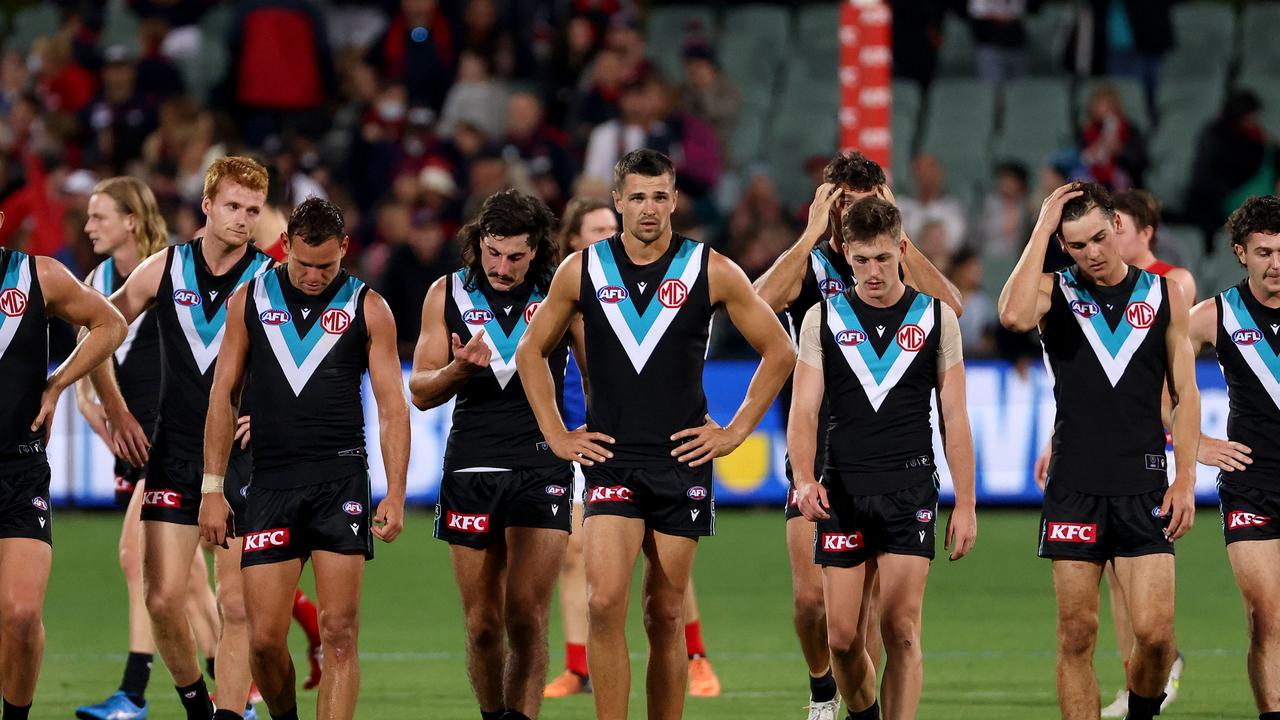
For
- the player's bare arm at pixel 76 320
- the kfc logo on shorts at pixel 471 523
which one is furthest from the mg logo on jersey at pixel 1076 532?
the player's bare arm at pixel 76 320

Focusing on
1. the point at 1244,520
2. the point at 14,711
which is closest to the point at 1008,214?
the point at 1244,520

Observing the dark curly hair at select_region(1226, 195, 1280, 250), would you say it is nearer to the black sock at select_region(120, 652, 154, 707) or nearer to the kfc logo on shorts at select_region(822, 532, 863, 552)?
the kfc logo on shorts at select_region(822, 532, 863, 552)

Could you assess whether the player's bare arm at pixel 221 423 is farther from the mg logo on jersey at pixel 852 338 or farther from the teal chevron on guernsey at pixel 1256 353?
the teal chevron on guernsey at pixel 1256 353

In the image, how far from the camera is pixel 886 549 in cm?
900

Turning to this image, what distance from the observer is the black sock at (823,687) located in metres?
9.89

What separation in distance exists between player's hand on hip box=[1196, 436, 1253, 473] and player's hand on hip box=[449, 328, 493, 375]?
10.9 feet

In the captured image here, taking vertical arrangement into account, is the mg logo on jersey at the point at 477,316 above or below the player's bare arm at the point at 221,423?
above

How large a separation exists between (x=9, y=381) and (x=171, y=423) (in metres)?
0.97

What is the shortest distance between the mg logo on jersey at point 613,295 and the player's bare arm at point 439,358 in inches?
22.5

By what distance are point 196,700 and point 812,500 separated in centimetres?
320

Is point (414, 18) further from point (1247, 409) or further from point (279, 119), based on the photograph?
point (1247, 409)

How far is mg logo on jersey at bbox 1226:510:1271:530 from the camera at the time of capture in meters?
9.18

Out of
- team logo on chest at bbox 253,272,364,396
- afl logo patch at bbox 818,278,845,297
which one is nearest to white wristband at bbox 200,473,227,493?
team logo on chest at bbox 253,272,364,396

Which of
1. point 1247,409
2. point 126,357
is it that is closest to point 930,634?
point 1247,409
